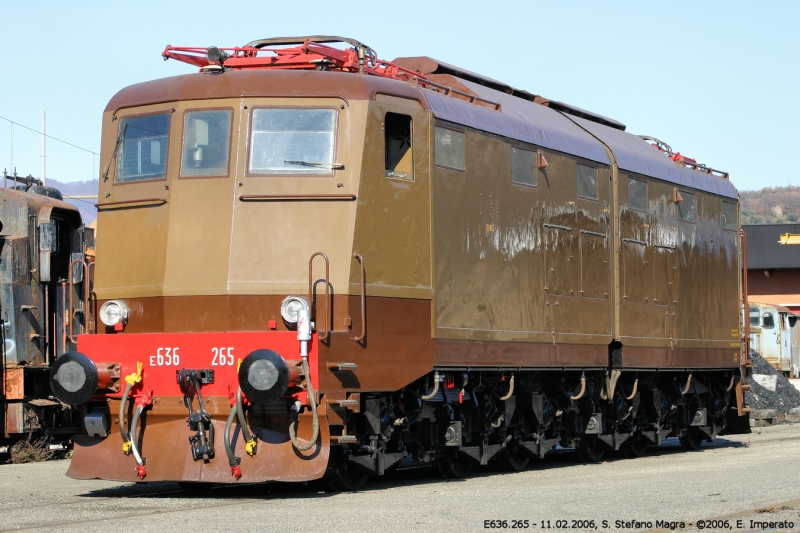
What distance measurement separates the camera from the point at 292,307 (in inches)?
408

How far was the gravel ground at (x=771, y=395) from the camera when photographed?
29.9 m

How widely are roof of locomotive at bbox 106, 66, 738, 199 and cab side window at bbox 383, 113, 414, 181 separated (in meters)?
0.26

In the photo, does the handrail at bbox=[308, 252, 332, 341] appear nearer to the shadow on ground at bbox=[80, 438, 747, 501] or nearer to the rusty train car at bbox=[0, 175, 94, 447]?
the shadow on ground at bbox=[80, 438, 747, 501]

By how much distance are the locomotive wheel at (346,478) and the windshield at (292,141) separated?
2808 millimetres

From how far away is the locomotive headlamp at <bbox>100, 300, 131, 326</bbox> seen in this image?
1095 cm

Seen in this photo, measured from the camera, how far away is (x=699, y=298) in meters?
17.4

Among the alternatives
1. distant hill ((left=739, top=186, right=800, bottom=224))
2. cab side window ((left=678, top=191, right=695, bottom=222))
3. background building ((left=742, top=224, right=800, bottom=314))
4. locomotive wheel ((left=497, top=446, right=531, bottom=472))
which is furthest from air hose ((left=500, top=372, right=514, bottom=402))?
distant hill ((left=739, top=186, right=800, bottom=224))

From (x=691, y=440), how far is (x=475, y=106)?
26.2 ft

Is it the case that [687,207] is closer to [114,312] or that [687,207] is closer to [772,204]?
[114,312]

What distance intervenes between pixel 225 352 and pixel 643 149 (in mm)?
8987

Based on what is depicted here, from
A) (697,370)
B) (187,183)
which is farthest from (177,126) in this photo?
(697,370)

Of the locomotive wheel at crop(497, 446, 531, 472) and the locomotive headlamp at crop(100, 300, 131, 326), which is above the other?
the locomotive headlamp at crop(100, 300, 131, 326)

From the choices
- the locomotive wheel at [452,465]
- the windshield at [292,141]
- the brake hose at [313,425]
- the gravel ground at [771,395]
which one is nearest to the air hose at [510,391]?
the locomotive wheel at [452,465]

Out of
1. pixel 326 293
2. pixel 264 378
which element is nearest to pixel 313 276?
pixel 326 293
